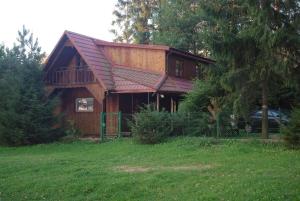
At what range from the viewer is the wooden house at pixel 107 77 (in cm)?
2659

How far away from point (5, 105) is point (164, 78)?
9.07 meters

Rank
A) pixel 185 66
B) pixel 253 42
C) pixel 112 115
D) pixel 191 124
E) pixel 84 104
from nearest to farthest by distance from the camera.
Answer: pixel 253 42 < pixel 191 124 < pixel 112 115 < pixel 84 104 < pixel 185 66

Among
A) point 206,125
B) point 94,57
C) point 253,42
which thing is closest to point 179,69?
point 94,57

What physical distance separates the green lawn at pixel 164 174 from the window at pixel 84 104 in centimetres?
952

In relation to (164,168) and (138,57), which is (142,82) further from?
(164,168)

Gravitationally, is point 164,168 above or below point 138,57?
below

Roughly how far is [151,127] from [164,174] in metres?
8.27

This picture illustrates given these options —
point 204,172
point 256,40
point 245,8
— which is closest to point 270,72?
point 256,40

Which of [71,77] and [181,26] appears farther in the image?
[181,26]

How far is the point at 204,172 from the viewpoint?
42.4ft

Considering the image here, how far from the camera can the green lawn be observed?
10.8m

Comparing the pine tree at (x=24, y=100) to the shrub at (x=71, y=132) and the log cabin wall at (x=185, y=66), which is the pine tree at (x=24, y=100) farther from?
the log cabin wall at (x=185, y=66)

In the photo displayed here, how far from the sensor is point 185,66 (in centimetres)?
3112

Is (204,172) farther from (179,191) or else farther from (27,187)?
(27,187)
